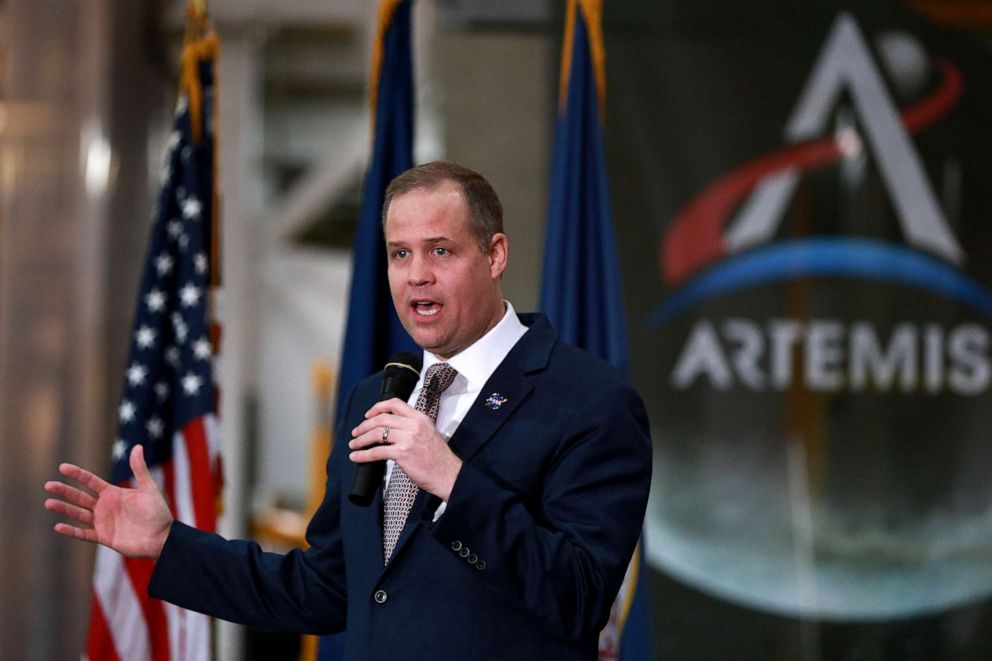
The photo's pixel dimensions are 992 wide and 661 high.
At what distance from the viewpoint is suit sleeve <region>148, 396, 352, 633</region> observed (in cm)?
190

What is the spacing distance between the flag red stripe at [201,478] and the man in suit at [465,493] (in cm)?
126

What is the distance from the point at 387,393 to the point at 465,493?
242 mm

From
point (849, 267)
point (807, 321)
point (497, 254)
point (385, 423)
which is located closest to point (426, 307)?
point (497, 254)

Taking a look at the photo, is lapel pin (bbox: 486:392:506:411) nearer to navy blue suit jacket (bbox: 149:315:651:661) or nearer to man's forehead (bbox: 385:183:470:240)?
navy blue suit jacket (bbox: 149:315:651:661)

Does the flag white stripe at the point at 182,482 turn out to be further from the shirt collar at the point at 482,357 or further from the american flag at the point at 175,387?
the shirt collar at the point at 482,357

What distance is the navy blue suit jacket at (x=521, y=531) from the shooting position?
1544mm

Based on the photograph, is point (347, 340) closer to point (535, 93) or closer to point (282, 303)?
point (535, 93)

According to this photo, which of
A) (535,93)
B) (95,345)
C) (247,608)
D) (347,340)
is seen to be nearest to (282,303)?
(95,345)

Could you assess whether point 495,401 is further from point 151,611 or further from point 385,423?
point 151,611

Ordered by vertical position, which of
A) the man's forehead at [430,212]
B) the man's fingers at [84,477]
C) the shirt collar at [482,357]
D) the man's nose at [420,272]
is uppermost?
the man's forehead at [430,212]

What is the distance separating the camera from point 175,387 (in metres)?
3.26

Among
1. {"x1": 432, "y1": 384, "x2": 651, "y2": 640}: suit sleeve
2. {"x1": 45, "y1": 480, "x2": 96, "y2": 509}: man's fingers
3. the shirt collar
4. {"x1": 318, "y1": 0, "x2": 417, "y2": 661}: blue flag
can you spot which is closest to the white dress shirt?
the shirt collar

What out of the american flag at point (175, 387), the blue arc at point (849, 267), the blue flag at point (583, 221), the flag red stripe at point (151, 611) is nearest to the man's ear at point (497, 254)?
the blue flag at point (583, 221)

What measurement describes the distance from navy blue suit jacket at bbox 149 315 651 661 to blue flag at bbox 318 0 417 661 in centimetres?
133
